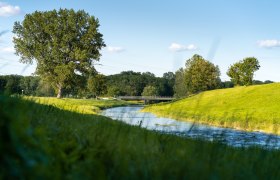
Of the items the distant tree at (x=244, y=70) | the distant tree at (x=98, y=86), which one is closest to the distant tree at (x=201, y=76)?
the distant tree at (x=244, y=70)

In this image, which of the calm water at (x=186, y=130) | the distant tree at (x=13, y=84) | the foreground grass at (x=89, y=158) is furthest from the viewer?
the distant tree at (x=13, y=84)

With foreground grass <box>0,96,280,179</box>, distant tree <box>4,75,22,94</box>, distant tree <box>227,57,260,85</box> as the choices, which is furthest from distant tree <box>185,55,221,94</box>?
foreground grass <box>0,96,280,179</box>

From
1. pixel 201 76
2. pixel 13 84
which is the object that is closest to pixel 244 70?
pixel 201 76

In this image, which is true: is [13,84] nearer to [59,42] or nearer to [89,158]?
[89,158]

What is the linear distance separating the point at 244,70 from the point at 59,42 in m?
40.9

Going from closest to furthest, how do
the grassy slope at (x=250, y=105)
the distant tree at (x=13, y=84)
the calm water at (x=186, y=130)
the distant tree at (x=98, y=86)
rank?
1. the calm water at (x=186, y=130)
2. the distant tree at (x=13, y=84)
3. the grassy slope at (x=250, y=105)
4. the distant tree at (x=98, y=86)

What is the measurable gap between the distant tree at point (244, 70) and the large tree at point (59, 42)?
31.9 m

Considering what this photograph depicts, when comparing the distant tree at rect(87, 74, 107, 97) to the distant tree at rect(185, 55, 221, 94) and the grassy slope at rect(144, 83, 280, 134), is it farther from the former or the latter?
the grassy slope at rect(144, 83, 280, 134)

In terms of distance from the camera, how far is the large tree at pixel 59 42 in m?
65.8

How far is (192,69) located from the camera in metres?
90.8

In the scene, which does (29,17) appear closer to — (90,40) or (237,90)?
(90,40)

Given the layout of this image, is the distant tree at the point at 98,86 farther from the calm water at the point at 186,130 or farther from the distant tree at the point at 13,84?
the calm water at the point at 186,130

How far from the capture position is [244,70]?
83625mm

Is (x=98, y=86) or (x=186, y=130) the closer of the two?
(x=186, y=130)
